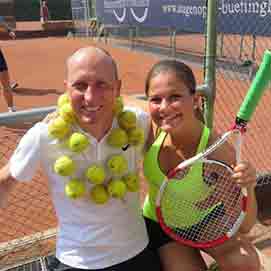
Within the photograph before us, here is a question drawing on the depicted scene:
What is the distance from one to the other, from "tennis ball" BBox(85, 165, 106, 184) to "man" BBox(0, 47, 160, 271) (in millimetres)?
45

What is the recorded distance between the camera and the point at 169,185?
1.91 metres

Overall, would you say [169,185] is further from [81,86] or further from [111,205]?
[81,86]

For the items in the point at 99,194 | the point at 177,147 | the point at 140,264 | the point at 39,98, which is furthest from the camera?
the point at 39,98

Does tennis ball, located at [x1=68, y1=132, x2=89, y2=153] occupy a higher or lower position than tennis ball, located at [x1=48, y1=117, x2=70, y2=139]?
lower

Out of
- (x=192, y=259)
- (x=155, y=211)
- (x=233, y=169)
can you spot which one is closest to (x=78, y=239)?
(x=155, y=211)

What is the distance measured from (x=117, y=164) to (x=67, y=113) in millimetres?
292

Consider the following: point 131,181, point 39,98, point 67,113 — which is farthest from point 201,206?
point 39,98

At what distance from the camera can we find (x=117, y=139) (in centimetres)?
180

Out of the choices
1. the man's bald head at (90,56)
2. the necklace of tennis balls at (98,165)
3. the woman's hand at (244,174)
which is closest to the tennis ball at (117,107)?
the necklace of tennis balls at (98,165)

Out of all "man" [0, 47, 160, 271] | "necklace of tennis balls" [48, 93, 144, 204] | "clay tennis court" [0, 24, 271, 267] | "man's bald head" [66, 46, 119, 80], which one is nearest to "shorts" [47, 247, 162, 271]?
"man" [0, 47, 160, 271]

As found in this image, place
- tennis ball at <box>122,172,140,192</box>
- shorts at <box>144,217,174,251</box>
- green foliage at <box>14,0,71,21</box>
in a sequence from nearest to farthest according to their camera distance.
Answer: tennis ball at <box>122,172,140,192</box>, shorts at <box>144,217,174,251</box>, green foliage at <box>14,0,71,21</box>

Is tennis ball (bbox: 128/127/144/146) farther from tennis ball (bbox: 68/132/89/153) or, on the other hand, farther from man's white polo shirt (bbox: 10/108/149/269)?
tennis ball (bbox: 68/132/89/153)

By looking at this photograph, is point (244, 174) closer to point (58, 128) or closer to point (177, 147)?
point (177, 147)

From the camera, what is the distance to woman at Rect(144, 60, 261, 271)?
6.05 feet
